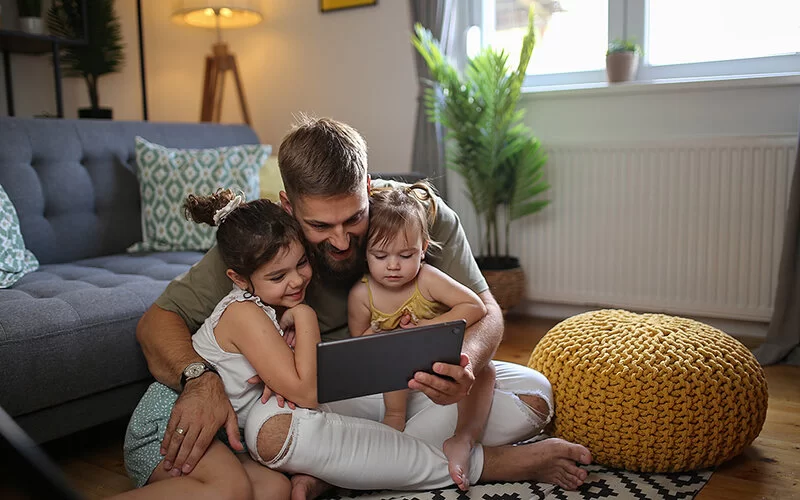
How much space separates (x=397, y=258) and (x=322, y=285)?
0.71 feet

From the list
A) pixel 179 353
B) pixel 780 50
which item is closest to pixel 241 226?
pixel 179 353

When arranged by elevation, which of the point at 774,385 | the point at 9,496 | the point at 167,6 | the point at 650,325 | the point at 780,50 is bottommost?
the point at 774,385

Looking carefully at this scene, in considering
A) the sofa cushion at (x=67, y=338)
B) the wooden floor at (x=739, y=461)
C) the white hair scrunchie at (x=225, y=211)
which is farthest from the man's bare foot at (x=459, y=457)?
the sofa cushion at (x=67, y=338)

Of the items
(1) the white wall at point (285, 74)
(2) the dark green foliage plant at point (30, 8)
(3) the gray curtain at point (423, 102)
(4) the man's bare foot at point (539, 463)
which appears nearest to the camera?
(4) the man's bare foot at point (539, 463)

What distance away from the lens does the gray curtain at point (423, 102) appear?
3234 millimetres

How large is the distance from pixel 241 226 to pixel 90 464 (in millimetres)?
792

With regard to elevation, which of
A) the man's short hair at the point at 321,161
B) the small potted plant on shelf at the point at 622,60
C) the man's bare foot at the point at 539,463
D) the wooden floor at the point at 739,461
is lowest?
the wooden floor at the point at 739,461

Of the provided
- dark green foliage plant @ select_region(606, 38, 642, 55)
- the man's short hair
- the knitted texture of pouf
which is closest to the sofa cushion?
the man's short hair

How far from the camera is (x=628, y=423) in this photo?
1590 mm

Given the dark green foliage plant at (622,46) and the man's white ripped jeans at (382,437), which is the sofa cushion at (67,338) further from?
the dark green foliage plant at (622,46)

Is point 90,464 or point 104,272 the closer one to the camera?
point 90,464

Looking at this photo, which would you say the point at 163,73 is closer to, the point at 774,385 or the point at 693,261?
the point at 693,261

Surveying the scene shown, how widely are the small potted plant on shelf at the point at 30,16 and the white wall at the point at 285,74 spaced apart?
0.88 feet

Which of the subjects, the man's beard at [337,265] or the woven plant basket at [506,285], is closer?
the man's beard at [337,265]
